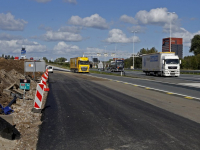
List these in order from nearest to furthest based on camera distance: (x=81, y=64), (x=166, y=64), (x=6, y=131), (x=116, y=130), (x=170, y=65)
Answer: (x=6, y=131) → (x=116, y=130) → (x=166, y=64) → (x=170, y=65) → (x=81, y=64)

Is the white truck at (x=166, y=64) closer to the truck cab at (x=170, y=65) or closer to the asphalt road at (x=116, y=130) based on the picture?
the truck cab at (x=170, y=65)

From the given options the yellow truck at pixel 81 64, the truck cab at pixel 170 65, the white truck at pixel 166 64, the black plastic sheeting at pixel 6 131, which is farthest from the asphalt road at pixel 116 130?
the yellow truck at pixel 81 64

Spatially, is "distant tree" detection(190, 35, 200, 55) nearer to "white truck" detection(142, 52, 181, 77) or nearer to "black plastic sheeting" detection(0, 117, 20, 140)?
"white truck" detection(142, 52, 181, 77)

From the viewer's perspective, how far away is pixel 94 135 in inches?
306

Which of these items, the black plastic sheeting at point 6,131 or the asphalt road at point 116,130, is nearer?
the asphalt road at point 116,130

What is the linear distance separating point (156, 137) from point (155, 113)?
388 centimetres

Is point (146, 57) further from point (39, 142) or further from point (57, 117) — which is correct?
point (39, 142)

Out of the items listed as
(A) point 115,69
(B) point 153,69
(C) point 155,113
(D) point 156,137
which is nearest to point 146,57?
(B) point 153,69

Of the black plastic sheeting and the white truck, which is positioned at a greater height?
Answer: the white truck

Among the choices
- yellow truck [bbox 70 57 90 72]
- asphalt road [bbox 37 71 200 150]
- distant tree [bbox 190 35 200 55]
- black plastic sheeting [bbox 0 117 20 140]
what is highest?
distant tree [bbox 190 35 200 55]

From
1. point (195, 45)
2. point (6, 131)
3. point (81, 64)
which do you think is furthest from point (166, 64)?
point (195, 45)

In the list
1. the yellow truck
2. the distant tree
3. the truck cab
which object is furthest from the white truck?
the distant tree

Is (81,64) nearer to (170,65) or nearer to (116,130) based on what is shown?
(170,65)

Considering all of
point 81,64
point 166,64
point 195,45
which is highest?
point 195,45
